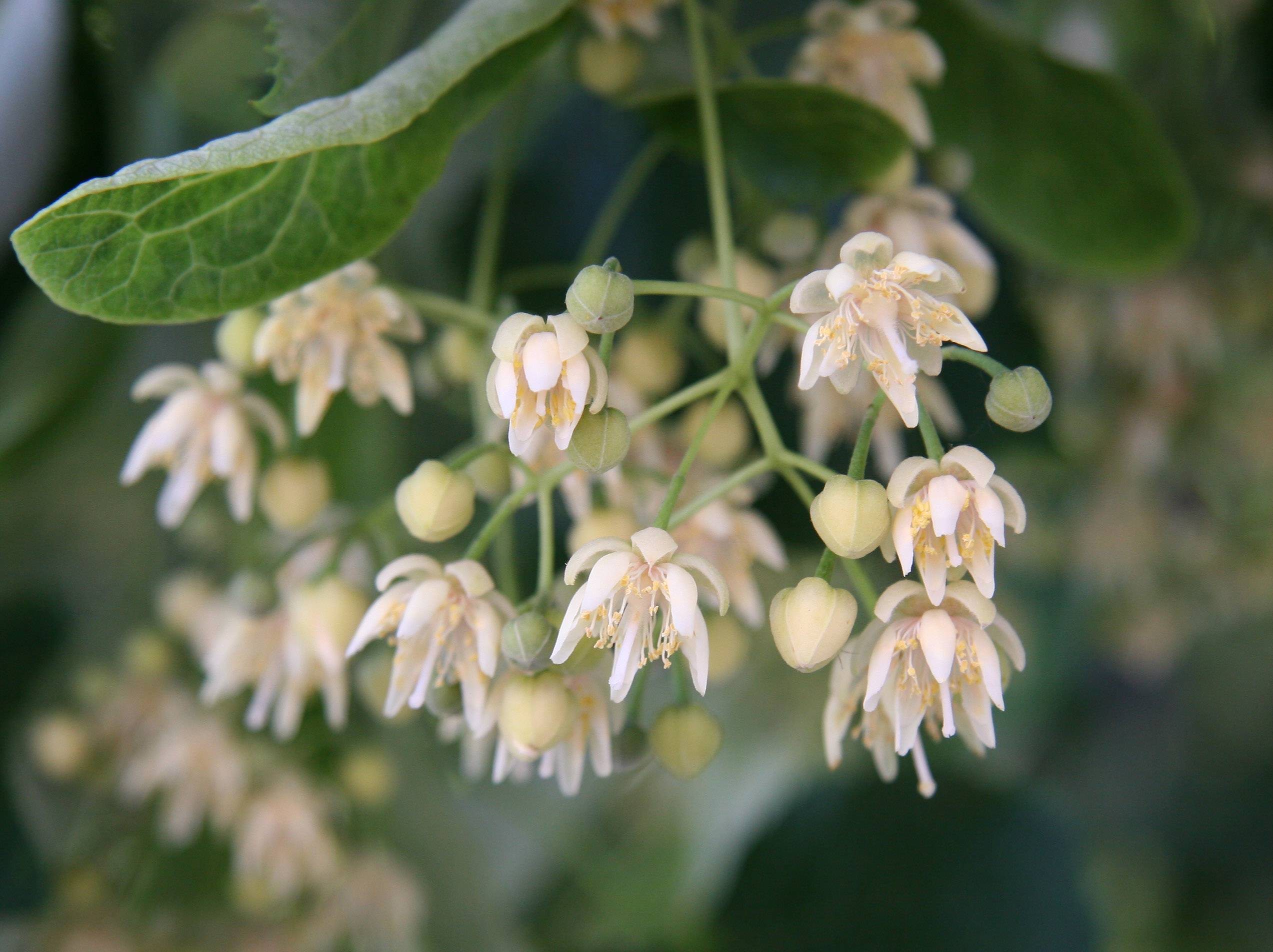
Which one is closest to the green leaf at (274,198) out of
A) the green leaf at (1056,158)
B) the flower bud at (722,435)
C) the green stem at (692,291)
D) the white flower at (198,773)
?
the green stem at (692,291)

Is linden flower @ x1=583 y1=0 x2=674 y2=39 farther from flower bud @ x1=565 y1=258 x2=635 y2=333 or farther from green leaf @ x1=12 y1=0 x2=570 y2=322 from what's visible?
flower bud @ x1=565 y1=258 x2=635 y2=333

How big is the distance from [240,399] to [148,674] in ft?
2.01

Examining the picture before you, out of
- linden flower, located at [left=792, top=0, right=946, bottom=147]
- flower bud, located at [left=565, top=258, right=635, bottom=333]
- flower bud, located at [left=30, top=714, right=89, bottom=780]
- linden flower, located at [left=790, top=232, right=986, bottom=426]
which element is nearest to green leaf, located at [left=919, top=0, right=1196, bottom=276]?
linden flower, located at [left=792, top=0, right=946, bottom=147]

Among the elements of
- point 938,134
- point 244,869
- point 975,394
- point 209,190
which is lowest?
point 244,869

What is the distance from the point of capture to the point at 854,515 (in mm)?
498

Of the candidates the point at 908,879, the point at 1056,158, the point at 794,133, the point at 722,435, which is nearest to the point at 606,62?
the point at 794,133

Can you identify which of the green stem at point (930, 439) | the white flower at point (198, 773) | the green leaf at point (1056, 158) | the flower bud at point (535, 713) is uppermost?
the green stem at point (930, 439)

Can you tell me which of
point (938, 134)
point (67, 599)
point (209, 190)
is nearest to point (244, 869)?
point (67, 599)

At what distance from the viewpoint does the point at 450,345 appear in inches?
30.9

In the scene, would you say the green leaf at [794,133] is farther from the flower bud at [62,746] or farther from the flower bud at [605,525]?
the flower bud at [62,746]

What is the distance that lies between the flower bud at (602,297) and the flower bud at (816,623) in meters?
0.15

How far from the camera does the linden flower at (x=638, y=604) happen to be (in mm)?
520

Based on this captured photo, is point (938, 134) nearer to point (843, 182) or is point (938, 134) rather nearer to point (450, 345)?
point (843, 182)

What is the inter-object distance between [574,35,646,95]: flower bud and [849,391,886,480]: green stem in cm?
39
